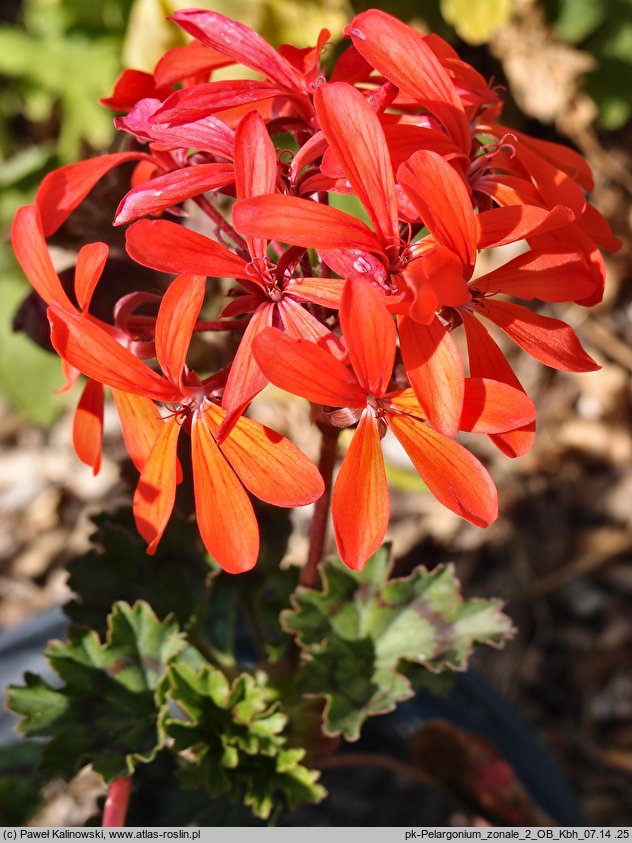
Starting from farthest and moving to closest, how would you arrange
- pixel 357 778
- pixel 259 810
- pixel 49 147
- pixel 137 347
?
pixel 49 147
pixel 357 778
pixel 259 810
pixel 137 347

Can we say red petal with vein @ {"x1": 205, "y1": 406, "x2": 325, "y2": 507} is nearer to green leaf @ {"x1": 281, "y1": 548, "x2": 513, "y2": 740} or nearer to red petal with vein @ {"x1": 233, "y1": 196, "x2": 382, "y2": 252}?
red petal with vein @ {"x1": 233, "y1": 196, "x2": 382, "y2": 252}

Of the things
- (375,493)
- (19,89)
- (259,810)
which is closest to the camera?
(375,493)

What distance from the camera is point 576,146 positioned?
104 inches

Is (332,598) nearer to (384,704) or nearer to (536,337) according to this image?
(384,704)

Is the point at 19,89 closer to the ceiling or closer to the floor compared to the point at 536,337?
closer to the floor

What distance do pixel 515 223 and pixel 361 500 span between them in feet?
0.92

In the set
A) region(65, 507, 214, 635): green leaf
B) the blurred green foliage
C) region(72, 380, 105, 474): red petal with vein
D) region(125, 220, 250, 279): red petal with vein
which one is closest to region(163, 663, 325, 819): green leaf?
region(65, 507, 214, 635): green leaf

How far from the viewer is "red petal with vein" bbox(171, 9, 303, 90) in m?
0.89

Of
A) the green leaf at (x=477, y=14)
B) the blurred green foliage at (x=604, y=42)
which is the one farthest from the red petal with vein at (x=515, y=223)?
the blurred green foliage at (x=604, y=42)

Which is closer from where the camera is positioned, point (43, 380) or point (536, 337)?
point (536, 337)

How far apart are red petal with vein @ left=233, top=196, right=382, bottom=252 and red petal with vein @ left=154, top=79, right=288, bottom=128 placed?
16 centimetres
